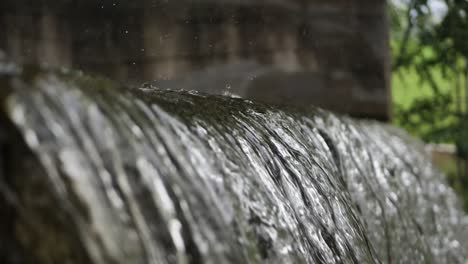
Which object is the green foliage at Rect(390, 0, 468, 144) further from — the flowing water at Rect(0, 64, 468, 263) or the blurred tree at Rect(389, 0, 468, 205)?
the flowing water at Rect(0, 64, 468, 263)

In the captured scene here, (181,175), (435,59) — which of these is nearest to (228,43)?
(181,175)

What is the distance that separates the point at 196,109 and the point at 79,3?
96 centimetres

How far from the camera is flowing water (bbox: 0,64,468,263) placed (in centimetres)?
133

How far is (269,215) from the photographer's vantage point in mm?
1943

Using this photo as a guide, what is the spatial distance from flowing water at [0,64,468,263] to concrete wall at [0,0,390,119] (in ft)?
1.92

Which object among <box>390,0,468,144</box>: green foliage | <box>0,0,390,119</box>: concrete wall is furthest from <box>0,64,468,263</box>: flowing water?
<box>390,0,468,144</box>: green foliage

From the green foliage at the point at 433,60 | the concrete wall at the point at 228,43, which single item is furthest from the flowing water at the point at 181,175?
the green foliage at the point at 433,60

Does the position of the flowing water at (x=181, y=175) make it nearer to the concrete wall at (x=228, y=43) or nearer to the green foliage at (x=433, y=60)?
the concrete wall at (x=228, y=43)

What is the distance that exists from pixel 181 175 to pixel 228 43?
7.00ft

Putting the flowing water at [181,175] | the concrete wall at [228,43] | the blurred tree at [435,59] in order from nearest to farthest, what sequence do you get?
the flowing water at [181,175] < the concrete wall at [228,43] < the blurred tree at [435,59]

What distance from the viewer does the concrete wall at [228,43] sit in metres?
2.76

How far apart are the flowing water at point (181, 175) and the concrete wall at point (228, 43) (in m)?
0.58

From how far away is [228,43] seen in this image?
145 inches

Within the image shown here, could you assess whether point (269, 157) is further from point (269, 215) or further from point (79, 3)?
point (79, 3)
